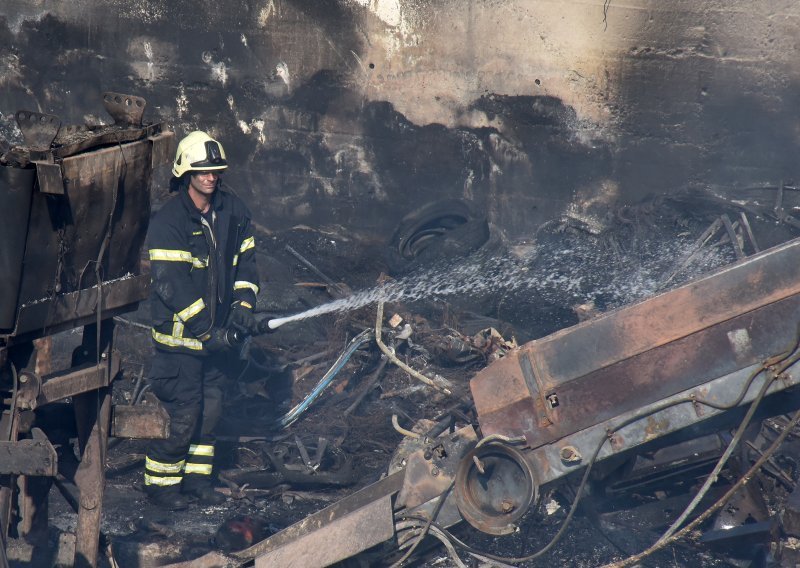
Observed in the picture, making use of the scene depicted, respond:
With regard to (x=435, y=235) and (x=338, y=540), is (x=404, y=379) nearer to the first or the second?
(x=435, y=235)

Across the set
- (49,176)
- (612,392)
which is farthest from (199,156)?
(612,392)

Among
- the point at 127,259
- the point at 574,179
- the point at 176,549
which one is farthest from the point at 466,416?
the point at 574,179

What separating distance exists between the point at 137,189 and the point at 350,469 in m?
2.76

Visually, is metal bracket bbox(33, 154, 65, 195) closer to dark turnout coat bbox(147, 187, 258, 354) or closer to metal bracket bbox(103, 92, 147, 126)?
Answer: metal bracket bbox(103, 92, 147, 126)

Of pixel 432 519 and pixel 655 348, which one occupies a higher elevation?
pixel 655 348

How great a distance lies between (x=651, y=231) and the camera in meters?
7.99

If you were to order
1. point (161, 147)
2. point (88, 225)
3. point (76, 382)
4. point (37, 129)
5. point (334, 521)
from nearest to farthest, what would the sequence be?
1. point (37, 129)
2. point (88, 225)
3. point (76, 382)
4. point (161, 147)
5. point (334, 521)

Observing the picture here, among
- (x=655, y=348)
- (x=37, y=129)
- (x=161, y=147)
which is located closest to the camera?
(x=37, y=129)

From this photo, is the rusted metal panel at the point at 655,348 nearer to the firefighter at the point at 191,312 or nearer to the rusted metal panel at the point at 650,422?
the rusted metal panel at the point at 650,422

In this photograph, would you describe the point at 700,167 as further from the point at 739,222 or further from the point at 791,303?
the point at 791,303

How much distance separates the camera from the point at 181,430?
18.5ft

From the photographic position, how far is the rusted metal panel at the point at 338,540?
4.43m

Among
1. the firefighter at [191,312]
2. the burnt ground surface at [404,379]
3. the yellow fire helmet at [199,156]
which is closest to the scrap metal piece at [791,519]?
the burnt ground surface at [404,379]

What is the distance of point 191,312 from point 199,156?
3.41ft
